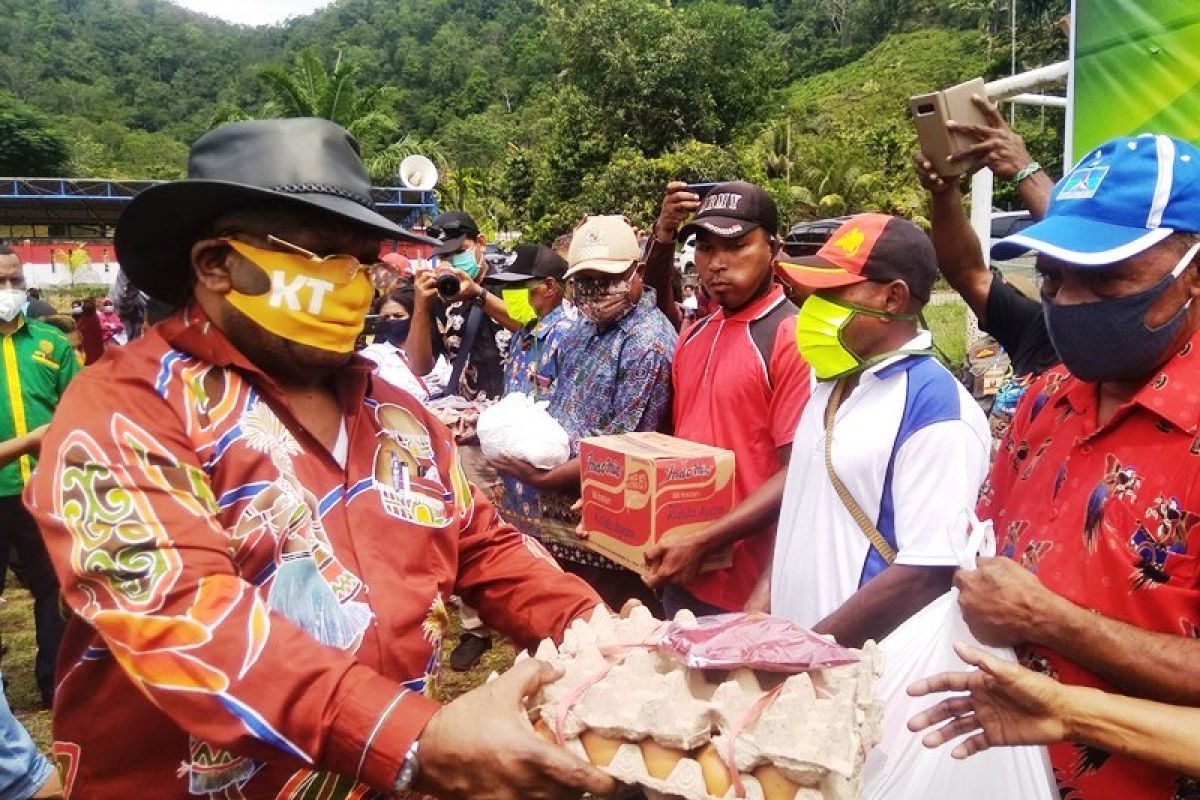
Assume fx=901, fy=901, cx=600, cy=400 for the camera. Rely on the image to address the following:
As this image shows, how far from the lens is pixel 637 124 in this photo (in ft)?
102

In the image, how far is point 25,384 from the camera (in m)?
4.98

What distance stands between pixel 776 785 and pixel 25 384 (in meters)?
5.17

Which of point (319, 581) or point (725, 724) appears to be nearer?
point (725, 724)

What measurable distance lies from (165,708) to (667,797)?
0.71m

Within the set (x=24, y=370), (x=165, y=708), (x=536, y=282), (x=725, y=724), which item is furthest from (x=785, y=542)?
(x=24, y=370)

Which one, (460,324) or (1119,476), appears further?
(460,324)

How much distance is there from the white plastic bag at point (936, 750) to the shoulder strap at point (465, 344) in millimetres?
3688

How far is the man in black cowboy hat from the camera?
127 cm

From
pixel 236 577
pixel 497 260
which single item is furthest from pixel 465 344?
pixel 497 260

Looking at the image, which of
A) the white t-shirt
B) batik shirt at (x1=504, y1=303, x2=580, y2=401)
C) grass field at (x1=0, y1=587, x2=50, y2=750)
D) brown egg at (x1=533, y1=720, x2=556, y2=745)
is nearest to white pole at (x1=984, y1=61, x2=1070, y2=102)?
batik shirt at (x1=504, y1=303, x2=580, y2=401)

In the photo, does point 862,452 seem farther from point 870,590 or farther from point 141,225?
point 141,225

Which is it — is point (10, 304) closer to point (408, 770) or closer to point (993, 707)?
point (408, 770)

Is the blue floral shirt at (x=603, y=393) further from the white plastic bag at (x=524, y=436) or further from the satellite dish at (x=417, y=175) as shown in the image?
the satellite dish at (x=417, y=175)

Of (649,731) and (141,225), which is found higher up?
(141,225)
